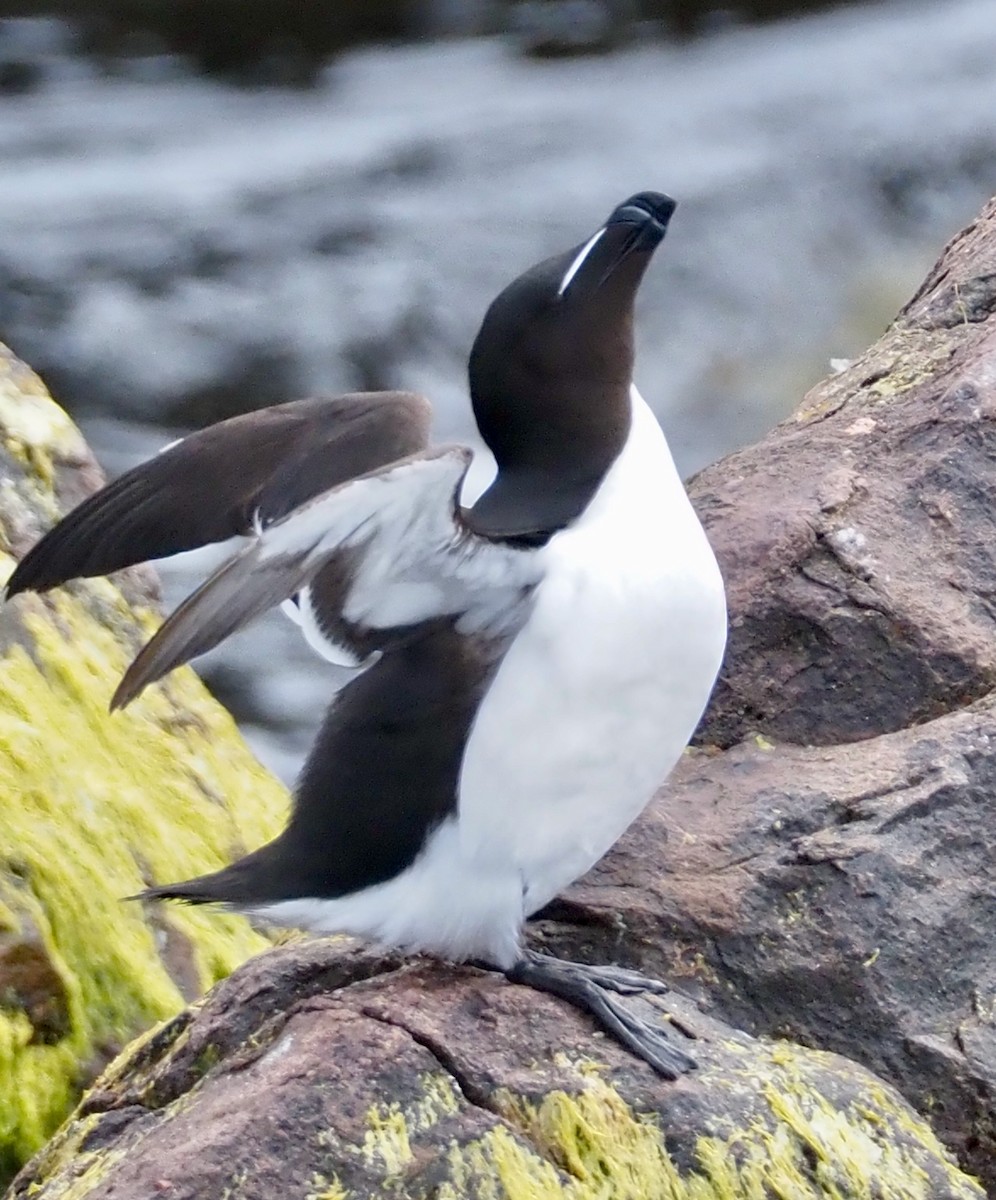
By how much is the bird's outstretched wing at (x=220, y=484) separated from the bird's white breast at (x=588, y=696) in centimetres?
48

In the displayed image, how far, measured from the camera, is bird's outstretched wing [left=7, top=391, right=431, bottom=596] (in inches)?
138

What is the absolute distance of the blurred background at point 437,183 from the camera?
10.3m

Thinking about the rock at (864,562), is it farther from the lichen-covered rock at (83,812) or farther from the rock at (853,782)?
the lichen-covered rock at (83,812)

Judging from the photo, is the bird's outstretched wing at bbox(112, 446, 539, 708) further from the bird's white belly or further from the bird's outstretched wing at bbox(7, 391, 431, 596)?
the bird's outstretched wing at bbox(7, 391, 431, 596)

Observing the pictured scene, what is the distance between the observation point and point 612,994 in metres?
3.26

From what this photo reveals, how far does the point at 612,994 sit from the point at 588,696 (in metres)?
0.52

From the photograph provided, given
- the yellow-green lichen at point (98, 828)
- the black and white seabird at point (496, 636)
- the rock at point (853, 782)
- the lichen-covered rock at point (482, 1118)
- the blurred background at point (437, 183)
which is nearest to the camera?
the lichen-covered rock at point (482, 1118)

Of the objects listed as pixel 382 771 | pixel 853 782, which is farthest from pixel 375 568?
pixel 853 782

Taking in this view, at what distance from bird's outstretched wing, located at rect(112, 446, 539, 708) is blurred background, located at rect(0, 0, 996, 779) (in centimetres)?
529

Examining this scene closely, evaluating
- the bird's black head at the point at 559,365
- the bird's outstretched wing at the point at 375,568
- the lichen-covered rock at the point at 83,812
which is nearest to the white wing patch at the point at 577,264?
the bird's black head at the point at 559,365

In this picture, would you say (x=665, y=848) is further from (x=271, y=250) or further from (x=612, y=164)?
(x=612, y=164)

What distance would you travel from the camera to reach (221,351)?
1035cm

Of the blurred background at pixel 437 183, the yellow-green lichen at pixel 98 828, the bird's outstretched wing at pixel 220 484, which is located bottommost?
the blurred background at pixel 437 183

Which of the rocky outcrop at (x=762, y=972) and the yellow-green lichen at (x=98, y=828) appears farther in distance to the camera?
the yellow-green lichen at (x=98, y=828)
